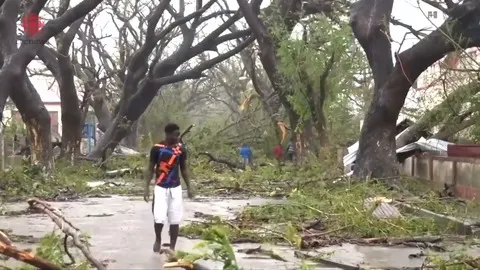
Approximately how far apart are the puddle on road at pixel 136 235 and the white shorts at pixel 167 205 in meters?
0.44

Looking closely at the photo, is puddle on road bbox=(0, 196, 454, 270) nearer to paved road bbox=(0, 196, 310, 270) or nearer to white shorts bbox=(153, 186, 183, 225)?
paved road bbox=(0, 196, 310, 270)

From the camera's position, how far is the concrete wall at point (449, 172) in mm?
14904

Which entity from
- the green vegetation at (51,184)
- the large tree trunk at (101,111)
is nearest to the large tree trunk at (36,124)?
the green vegetation at (51,184)

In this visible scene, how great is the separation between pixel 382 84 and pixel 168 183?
10300 mm

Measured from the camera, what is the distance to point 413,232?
1122cm

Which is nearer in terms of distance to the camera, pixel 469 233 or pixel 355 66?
pixel 469 233

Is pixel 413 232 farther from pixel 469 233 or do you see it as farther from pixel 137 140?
pixel 137 140

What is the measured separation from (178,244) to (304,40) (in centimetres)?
1382

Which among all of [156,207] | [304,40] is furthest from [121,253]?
[304,40]

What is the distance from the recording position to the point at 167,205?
9328 millimetres

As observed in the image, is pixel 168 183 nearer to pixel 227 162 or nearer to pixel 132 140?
pixel 227 162

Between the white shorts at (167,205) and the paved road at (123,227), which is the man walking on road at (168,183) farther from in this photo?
the paved road at (123,227)

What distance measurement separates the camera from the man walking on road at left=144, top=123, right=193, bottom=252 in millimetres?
9273

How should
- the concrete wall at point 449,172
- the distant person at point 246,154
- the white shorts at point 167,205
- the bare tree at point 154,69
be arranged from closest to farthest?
the white shorts at point 167,205
the concrete wall at point 449,172
the bare tree at point 154,69
the distant person at point 246,154
